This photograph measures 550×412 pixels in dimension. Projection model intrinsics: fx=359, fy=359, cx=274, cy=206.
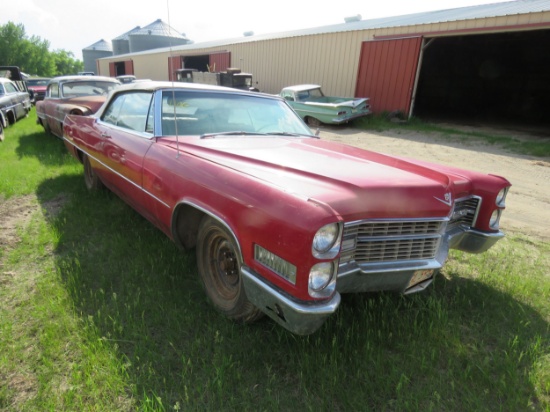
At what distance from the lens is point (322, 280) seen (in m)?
1.74

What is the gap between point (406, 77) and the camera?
13359 millimetres

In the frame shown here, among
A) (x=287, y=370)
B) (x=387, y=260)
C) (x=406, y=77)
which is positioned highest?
(x=406, y=77)

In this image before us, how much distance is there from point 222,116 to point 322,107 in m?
9.99

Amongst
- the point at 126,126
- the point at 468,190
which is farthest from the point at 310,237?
the point at 126,126

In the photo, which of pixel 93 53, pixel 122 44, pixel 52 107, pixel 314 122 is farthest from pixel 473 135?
pixel 93 53

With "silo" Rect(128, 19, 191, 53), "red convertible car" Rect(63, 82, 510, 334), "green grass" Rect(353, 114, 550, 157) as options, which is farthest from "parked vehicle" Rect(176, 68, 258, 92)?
"silo" Rect(128, 19, 191, 53)

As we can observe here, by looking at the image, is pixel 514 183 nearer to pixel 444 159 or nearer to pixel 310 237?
pixel 444 159

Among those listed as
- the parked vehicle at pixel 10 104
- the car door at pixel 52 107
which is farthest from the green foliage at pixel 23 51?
the car door at pixel 52 107

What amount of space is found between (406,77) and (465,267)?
11911 mm

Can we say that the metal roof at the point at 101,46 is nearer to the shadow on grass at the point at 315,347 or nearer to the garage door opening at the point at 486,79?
the garage door opening at the point at 486,79

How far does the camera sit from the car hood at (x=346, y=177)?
1.88 meters

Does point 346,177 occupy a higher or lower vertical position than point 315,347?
higher

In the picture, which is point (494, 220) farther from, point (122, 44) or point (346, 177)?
point (122, 44)

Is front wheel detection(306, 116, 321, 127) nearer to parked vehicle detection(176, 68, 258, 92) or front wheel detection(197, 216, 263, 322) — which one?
parked vehicle detection(176, 68, 258, 92)
